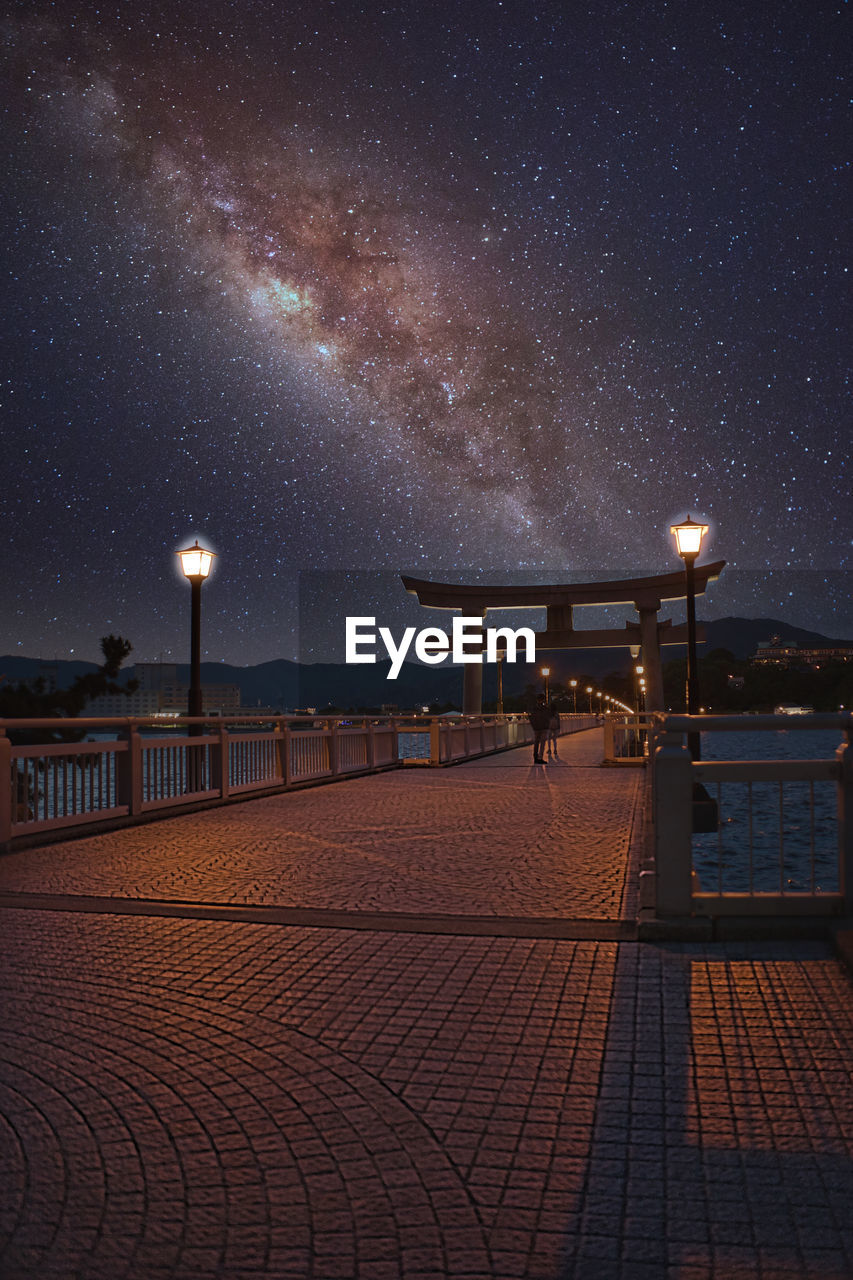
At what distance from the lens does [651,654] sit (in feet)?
223

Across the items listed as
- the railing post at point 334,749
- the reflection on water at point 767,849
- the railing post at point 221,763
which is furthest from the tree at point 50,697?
the reflection on water at point 767,849

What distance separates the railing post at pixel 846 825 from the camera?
19.2 feet

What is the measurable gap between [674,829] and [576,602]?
60.1m

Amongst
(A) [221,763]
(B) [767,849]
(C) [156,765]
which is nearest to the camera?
(C) [156,765]

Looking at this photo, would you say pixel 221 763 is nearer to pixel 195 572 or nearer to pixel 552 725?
pixel 195 572

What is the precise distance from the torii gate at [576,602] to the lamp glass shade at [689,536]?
42.9 m

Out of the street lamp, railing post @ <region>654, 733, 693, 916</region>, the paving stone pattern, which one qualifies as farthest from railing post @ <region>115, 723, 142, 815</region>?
railing post @ <region>654, 733, 693, 916</region>

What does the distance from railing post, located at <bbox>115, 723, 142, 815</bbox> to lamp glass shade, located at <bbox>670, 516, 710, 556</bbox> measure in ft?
32.4

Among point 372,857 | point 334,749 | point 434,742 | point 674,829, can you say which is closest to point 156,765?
point 372,857

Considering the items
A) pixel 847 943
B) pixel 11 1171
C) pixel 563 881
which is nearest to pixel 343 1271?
pixel 11 1171

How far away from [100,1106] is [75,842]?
7.58 meters

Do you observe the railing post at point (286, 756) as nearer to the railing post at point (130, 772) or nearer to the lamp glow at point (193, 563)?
the lamp glow at point (193, 563)

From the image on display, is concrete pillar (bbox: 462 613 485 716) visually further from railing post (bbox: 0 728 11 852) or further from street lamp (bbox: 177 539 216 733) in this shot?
railing post (bbox: 0 728 11 852)

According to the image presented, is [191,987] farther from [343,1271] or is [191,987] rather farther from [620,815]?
[620,815]
